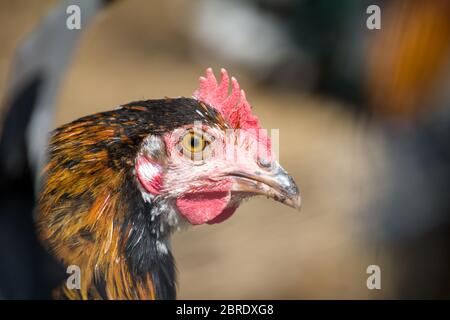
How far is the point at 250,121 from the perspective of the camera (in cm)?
181

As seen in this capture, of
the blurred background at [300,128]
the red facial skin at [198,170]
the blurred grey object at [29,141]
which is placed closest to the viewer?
the red facial skin at [198,170]

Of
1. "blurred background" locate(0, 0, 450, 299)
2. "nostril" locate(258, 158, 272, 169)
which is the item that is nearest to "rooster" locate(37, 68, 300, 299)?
"nostril" locate(258, 158, 272, 169)

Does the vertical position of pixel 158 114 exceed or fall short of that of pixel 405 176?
it exceeds it

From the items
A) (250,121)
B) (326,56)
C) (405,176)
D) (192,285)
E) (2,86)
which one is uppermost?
(326,56)

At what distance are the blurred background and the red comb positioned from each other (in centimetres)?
28

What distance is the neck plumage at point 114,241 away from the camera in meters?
1.69

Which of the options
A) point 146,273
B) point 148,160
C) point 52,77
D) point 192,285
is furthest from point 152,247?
point 52,77

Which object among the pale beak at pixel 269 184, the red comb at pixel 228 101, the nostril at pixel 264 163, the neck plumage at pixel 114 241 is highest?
the red comb at pixel 228 101

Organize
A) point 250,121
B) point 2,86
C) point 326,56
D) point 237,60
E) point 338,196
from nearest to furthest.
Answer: point 250,121, point 2,86, point 338,196, point 237,60, point 326,56

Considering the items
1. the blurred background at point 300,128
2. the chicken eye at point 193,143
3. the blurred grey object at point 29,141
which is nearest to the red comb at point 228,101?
the chicken eye at point 193,143

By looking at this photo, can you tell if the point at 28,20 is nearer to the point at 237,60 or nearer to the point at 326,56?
the point at 237,60

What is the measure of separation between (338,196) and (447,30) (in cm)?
78

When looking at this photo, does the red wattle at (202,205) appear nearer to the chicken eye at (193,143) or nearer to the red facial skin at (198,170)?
the red facial skin at (198,170)

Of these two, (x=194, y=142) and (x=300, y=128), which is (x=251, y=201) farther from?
(x=194, y=142)
